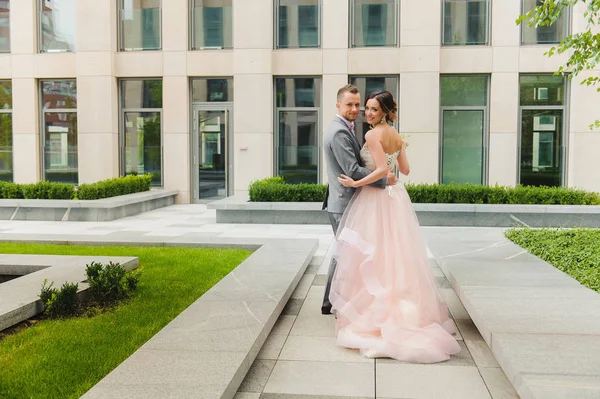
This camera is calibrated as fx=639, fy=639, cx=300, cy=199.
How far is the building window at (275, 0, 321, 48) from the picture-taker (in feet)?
62.2

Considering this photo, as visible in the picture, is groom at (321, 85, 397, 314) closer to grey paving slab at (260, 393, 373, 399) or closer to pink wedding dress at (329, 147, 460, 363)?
pink wedding dress at (329, 147, 460, 363)

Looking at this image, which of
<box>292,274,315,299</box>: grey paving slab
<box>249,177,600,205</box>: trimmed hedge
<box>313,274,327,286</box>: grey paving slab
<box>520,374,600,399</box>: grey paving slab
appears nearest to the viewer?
<box>520,374,600,399</box>: grey paving slab

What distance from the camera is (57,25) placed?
2000cm

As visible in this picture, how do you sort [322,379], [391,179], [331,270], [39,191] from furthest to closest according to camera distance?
[39,191]
[331,270]
[391,179]
[322,379]

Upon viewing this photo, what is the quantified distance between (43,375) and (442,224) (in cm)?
1074

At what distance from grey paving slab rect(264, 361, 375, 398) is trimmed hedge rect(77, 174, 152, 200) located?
11.9 metres

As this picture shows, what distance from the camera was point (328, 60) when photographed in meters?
18.7

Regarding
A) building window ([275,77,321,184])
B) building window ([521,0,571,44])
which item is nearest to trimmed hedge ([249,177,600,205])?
building window ([275,77,321,184])

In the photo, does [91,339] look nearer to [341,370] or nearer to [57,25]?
[341,370]

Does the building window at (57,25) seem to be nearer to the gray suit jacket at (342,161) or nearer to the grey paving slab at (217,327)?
the gray suit jacket at (342,161)

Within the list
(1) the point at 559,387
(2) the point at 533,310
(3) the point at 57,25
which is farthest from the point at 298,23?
(1) the point at 559,387

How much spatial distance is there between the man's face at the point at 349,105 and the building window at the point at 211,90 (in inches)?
537

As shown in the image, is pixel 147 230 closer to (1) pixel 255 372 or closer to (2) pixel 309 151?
(2) pixel 309 151

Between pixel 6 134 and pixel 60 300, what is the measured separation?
1604cm
